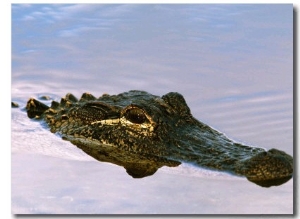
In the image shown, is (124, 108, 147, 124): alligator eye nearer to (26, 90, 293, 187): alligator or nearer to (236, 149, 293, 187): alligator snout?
(26, 90, 293, 187): alligator

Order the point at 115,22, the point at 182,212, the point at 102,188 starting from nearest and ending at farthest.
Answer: the point at 182,212 → the point at 102,188 → the point at 115,22

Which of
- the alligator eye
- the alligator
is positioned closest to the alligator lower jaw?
the alligator

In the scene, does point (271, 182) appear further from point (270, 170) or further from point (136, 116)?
point (136, 116)

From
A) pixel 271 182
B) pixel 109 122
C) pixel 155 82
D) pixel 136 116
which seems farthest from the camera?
pixel 155 82

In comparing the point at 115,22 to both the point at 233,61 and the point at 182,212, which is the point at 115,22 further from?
the point at 182,212

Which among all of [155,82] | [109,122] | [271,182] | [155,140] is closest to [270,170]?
[271,182]

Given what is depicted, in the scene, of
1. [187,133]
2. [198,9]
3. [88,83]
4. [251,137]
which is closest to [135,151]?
[187,133]
